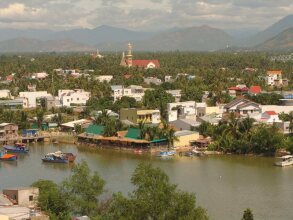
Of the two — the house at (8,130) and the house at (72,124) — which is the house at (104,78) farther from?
the house at (8,130)

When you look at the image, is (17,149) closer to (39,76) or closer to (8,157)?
(8,157)

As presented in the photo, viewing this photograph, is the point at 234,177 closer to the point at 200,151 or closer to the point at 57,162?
the point at 200,151

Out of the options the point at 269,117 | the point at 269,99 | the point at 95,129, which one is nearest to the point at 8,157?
the point at 95,129

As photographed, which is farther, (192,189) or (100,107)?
(100,107)

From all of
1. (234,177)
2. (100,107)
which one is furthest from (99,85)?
(234,177)

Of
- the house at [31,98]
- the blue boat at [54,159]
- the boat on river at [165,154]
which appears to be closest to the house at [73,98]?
the house at [31,98]
